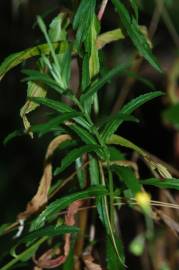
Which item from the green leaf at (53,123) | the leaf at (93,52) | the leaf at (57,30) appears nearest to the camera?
the green leaf at (53,123)

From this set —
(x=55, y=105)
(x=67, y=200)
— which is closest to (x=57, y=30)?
(x=55, y=105)

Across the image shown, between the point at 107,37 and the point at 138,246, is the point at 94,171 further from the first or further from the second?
the point at 107,37

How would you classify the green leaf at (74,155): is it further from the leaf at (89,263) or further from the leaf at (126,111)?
the leaf at (89,263)

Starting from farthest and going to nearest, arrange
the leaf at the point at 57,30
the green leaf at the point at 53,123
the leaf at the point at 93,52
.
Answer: the leaf at the point at 57,30 → the leaf at the point at 93,52 → the green leaf at the point at 53,123

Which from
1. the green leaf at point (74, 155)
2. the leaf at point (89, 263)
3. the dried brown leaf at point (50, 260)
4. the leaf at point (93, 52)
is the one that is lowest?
the leaf at point (89, 263)

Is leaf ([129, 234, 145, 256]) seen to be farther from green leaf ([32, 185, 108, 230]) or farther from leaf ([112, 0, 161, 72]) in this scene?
leaf ([112, 0, 161, 72])

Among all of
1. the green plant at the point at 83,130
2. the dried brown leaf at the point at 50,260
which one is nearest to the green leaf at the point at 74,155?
the green plant at the point at 83,130
